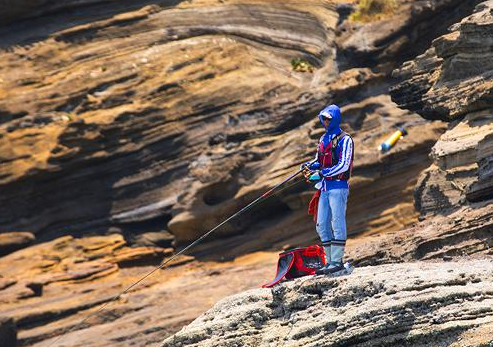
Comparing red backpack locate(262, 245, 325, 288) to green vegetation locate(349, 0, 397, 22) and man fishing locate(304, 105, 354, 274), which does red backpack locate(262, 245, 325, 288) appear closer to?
man fishing locate(304, 105, 354, 274)

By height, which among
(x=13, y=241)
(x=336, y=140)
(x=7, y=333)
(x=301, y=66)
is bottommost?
(x=7, y=333)

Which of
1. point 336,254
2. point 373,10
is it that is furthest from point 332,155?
point 373,10

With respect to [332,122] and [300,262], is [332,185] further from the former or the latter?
[300,262]

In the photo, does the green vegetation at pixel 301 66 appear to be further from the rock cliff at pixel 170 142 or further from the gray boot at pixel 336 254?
the gray boot at pixel 336 254

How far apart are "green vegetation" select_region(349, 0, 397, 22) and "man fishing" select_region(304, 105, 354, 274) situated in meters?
15.4

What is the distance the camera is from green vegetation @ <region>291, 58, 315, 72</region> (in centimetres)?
3112

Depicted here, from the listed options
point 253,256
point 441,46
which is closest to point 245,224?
point 253,256

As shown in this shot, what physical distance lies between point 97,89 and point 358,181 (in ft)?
28.6

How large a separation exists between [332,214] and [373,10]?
1654cm

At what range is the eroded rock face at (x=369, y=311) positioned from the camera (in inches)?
517

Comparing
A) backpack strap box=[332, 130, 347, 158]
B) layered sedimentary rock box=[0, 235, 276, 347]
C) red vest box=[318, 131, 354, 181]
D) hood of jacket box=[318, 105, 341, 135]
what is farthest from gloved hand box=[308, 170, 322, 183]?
layered sedimentary rock box=[0, 235, 276, 347]

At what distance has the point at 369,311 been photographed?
13.6 metres

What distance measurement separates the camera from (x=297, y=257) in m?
16.0

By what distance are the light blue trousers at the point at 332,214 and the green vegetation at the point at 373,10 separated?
1577cm
